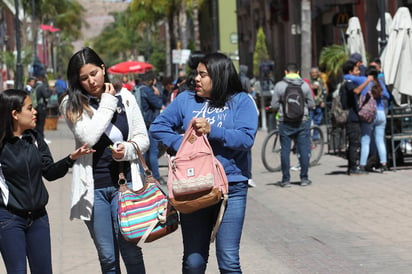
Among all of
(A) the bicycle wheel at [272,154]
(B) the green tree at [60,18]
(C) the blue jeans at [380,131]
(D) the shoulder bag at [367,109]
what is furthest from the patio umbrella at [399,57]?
(B) the green tree at [60,18]

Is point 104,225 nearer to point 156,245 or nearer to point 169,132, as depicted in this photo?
point 169,132

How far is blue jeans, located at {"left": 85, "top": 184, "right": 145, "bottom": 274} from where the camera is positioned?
19.2 ft

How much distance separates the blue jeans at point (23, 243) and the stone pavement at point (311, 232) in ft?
8.24

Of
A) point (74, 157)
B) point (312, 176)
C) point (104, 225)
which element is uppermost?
point (74, 157)

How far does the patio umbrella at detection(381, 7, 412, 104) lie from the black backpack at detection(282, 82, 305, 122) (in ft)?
7.68

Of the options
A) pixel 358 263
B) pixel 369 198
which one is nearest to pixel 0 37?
pixel 369 198

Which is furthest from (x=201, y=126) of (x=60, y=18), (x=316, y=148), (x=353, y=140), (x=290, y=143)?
(x=60, y=18)

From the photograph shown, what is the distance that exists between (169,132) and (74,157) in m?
0.57

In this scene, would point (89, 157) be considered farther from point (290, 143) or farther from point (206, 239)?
point (290, 143)

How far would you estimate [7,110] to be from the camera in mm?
5695

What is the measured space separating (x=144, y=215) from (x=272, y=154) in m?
10.7

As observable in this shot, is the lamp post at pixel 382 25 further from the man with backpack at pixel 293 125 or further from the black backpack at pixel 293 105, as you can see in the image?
the black backpack at pixel 293 105

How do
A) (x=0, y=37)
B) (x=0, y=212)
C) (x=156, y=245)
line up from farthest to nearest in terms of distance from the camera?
(x=0, y=37)
(x=156, y=245)
(x=0, y=212)

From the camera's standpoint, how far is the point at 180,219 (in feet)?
18.8
